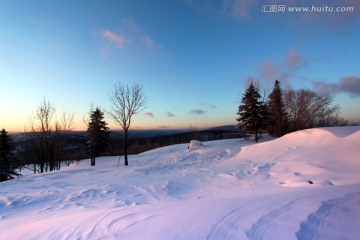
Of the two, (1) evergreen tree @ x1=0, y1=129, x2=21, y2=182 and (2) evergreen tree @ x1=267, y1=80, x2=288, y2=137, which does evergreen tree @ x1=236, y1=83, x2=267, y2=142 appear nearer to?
(2) evergreen tree @ x1=267, y1=80, x2=288, y2=137

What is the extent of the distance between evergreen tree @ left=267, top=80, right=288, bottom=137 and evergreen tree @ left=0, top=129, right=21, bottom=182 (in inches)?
1335

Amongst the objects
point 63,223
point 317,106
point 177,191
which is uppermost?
point 317,106

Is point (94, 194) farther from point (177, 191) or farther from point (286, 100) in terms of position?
point (286, 100)

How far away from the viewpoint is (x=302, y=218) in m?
2.94

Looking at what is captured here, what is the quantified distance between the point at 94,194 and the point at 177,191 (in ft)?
9.48

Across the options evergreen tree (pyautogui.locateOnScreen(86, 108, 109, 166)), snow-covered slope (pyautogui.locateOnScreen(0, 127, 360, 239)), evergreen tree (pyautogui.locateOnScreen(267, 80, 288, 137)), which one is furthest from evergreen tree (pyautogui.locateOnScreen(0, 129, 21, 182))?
evergreen tree (pyautogui.locateOnScreen(267, 80, 288, 137))

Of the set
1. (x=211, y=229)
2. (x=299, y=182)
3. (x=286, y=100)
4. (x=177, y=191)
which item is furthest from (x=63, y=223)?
(x=286, y=100)

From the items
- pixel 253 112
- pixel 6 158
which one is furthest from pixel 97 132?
pixel 253 112

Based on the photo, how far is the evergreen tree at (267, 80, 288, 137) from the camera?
29750 millimetres

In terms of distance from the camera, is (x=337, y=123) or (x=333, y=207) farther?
(x=337, y=123)

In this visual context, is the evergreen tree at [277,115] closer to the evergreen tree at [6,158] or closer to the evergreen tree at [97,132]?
the evergreen tree at [97,132]

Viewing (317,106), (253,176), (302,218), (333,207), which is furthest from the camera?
(317,106)

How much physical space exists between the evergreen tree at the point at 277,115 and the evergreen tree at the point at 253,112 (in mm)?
1962

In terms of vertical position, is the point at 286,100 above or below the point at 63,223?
above
